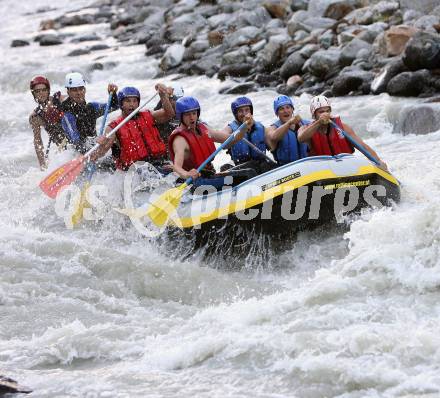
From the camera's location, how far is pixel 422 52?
1296 centimetres

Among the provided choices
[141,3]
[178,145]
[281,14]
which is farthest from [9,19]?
[178,145]

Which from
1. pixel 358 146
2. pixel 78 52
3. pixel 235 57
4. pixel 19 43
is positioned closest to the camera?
pixel 358 146

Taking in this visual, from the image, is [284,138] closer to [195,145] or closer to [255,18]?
[195,145]

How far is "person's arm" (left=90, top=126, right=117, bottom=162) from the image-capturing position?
855cm

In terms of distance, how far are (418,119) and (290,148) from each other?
445 centimetres

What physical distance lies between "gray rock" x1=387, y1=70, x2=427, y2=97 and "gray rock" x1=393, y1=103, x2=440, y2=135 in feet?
3.76

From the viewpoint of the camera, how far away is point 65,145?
33.3ft

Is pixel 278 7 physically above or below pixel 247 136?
above

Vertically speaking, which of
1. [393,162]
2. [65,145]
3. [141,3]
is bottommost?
[393,162]

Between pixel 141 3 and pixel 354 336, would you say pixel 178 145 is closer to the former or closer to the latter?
pixel 354 336

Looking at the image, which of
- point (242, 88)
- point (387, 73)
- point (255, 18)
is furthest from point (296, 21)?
point (387, 73)

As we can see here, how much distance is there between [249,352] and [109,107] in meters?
5.18

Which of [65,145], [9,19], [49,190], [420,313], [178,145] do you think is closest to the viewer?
[420,313]

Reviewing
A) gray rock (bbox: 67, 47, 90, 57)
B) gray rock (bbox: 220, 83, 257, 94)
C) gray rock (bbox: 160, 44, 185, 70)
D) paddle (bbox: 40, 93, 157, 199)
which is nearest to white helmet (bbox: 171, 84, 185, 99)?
paddle (bbox: 40, 93, 157, 199)
